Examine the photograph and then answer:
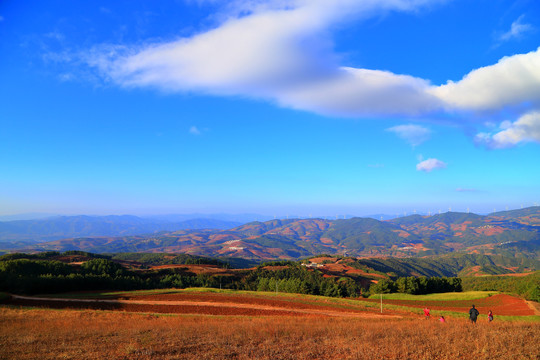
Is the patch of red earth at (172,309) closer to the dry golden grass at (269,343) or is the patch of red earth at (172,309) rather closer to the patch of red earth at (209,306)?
the patch of red earth at (209,306)

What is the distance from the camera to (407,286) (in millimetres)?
73375

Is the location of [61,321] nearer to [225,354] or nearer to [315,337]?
[225,354]

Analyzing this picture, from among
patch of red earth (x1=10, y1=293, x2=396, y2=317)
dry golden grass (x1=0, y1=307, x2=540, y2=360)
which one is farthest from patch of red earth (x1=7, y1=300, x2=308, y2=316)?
dry golden grass (x1=0, y1=307, x2=540, y2=360)

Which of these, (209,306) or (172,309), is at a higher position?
(172,309)

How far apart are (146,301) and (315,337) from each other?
3146 cm

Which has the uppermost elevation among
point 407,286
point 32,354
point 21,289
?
point 32,354

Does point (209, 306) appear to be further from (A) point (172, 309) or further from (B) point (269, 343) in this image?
(B) point (269, 343)

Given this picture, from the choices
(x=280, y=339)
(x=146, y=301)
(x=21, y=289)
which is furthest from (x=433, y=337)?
(x=21, y=289)

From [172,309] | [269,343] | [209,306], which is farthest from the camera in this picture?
[209,306]

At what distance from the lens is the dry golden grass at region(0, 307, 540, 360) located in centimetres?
1366

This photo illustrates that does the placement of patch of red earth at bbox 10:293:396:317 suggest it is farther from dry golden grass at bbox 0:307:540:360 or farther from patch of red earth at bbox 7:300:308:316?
dry golden grass at bbox 0:307:540:360

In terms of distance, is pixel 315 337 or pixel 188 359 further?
pixel 315 337

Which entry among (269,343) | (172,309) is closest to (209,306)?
(172,309)

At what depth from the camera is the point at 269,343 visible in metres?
15.8
